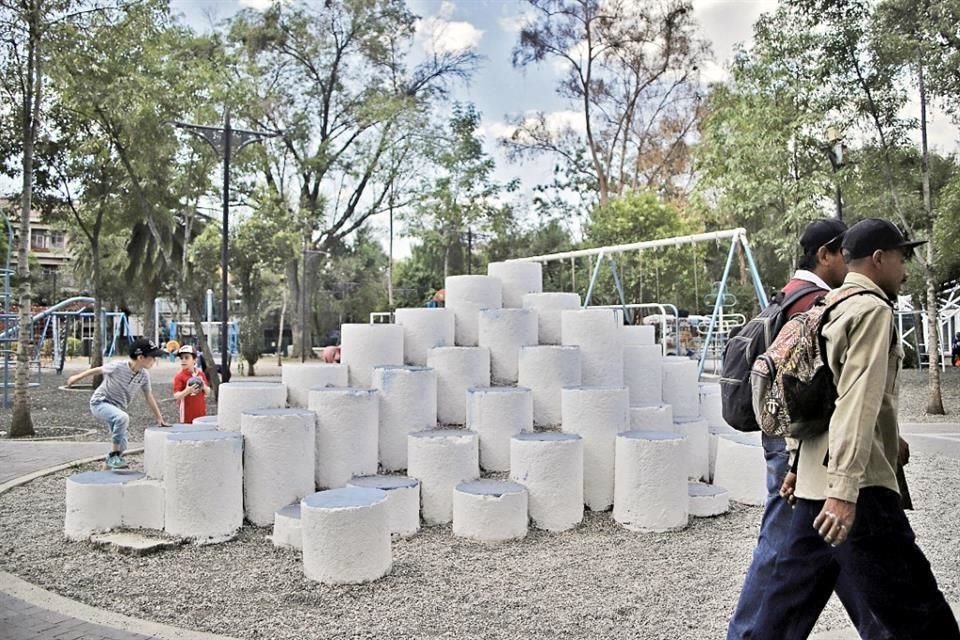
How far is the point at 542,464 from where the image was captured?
577 centimetres

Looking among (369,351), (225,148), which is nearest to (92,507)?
(369,351)

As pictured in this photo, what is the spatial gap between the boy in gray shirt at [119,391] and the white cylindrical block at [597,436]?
13.0ft

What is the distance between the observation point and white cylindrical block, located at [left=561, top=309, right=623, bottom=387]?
22.8 ft

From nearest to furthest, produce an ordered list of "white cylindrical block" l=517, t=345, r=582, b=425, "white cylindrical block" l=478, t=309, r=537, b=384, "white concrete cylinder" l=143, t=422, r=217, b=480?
"white concrete cylinder" l=143, t=422, r=217, b=480, "white cylindrical block" l=517, t=345, r=582, b=425, "white cylindrical block" l=478, t=309, r=537, b=384

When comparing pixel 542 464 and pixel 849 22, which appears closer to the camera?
pixel 542 464

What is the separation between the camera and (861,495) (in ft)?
8.33

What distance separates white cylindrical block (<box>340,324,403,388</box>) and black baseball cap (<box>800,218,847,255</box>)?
4064mm

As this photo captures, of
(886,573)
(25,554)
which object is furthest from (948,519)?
(25,554)

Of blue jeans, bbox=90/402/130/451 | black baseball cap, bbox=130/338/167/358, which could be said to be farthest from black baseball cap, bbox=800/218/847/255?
blue jeans, bbox=90/402/130/451

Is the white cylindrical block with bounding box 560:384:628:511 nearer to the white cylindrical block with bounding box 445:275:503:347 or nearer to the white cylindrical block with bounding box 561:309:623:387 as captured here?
the white cylindrical block with bounding box 561:309:623:387

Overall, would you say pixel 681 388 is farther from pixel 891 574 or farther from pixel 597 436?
pixel 891 574

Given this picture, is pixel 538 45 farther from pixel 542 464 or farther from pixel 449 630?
pixel 449 630

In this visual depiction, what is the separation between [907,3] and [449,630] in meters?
13.7

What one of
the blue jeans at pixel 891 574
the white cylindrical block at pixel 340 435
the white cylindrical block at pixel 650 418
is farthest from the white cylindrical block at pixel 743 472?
the blue jeans at pixel 891 574
